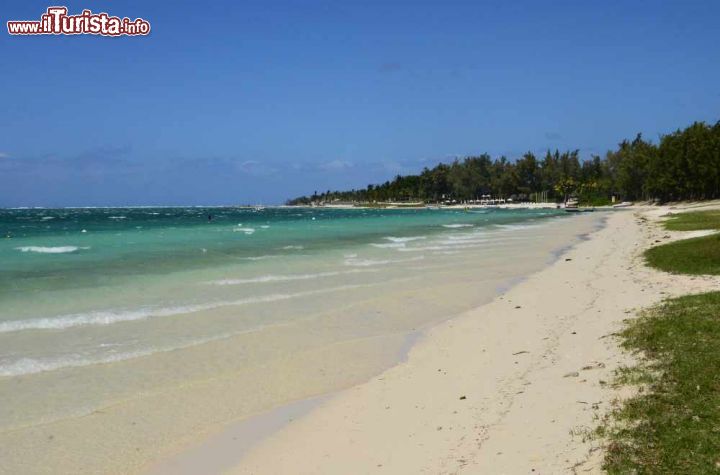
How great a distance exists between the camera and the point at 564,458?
5.77 meters

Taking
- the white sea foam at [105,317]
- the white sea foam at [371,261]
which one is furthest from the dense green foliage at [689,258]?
the white sea foam at [105,317]

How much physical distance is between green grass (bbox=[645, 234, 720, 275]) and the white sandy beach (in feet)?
14.0

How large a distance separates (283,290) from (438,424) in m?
13.4

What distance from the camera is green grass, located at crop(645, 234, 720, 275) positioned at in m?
17.6

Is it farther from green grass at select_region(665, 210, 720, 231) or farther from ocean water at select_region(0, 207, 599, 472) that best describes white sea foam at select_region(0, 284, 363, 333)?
green grass at select_region(665, 210, 720, 231)

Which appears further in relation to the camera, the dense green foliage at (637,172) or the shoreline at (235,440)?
the dense green foliage at (637,172)

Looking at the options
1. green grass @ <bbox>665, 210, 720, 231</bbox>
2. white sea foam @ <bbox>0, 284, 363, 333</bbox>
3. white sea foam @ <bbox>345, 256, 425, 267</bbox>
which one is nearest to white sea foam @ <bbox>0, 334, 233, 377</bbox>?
white sea foam @ <bbox>0, 284, 363, 333</bbox>

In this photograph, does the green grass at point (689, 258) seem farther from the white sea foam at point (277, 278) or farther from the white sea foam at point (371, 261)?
the white sea foam at point (277, 278)

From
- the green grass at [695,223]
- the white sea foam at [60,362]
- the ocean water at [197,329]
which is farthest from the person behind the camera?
the green grass at [695,223]

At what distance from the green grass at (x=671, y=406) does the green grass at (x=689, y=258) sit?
326 inches

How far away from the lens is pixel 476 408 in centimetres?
777

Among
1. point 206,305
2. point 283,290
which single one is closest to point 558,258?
point 283,290

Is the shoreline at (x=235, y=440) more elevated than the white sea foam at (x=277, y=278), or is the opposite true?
the white sea foam at (x=277, y=278)

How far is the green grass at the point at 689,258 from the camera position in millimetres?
17578
